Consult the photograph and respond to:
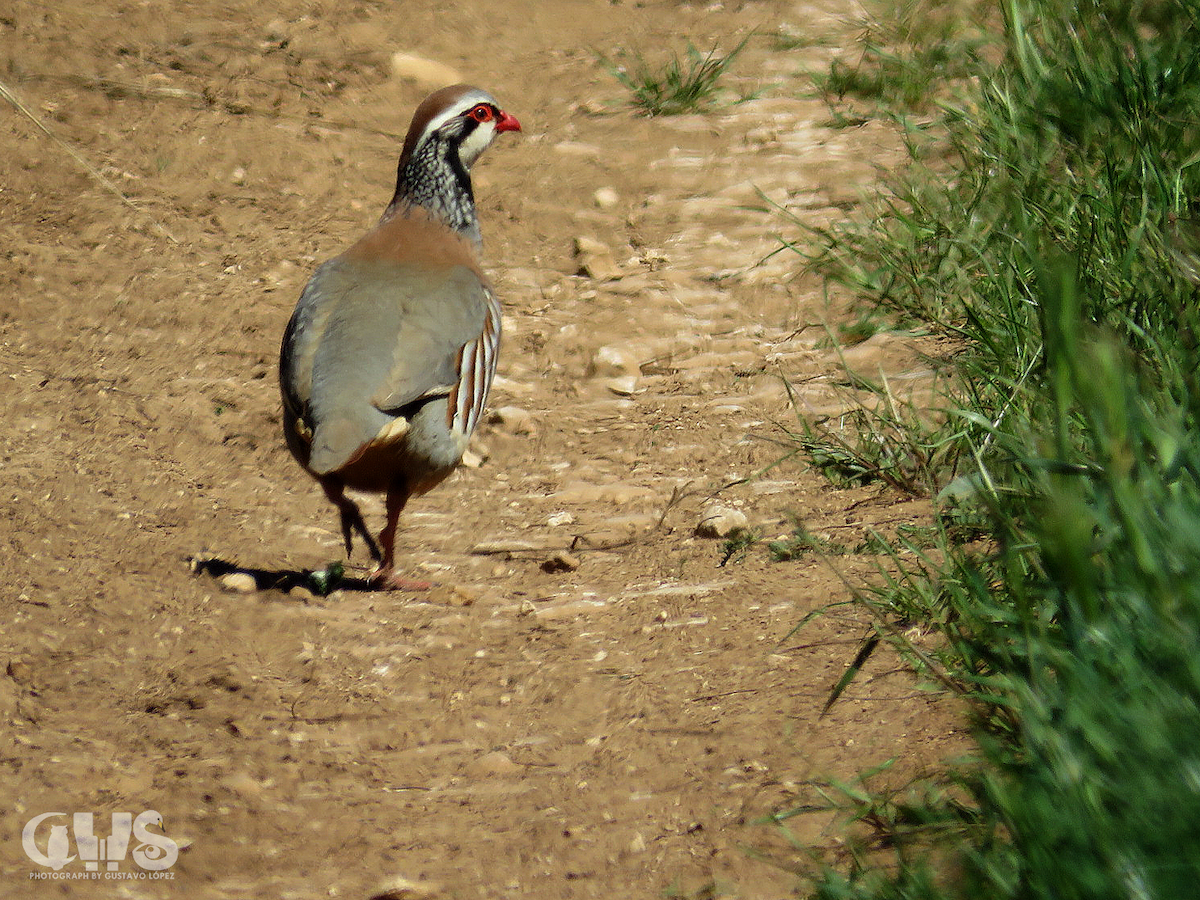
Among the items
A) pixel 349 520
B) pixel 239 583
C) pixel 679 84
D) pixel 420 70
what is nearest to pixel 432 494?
pixel 349 520

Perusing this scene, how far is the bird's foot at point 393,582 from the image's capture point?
3.36 m

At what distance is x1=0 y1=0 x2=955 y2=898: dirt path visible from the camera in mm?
2227

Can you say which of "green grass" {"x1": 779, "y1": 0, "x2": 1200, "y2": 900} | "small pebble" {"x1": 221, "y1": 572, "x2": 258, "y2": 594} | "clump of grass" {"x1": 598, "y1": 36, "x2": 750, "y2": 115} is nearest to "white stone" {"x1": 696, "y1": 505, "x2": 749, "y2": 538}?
"green grass" {"x1": 779, "y1": 0, "x2": 1200, "y2": 900}

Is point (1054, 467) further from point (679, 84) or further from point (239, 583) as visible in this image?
point (679, 84)

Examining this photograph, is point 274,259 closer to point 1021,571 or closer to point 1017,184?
point 1017,184

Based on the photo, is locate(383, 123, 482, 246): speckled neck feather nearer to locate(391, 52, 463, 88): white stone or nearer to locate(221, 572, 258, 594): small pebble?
locate(221, 572, 258, 594): small pebble

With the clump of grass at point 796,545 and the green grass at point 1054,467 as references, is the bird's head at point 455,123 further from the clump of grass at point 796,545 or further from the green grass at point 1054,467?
the clump of grass at point 796,545

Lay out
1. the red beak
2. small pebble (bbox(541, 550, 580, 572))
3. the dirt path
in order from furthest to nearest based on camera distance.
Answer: the red beak, small pebble (bbox(541, 550, 580, 572)), the dirt path

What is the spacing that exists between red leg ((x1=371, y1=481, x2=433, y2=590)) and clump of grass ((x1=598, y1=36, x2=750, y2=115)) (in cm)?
270

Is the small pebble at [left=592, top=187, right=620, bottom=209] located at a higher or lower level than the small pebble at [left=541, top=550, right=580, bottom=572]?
higher

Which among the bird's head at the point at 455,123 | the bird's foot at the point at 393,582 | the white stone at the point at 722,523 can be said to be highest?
the bird's head at the point at 455,123

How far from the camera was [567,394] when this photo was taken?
13.9ft

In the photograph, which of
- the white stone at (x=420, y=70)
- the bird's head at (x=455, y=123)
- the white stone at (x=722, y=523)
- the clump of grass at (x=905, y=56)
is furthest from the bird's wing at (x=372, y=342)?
the white stone at (x=420, y=70)

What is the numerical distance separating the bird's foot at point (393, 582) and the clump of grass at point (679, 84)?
2887mm
